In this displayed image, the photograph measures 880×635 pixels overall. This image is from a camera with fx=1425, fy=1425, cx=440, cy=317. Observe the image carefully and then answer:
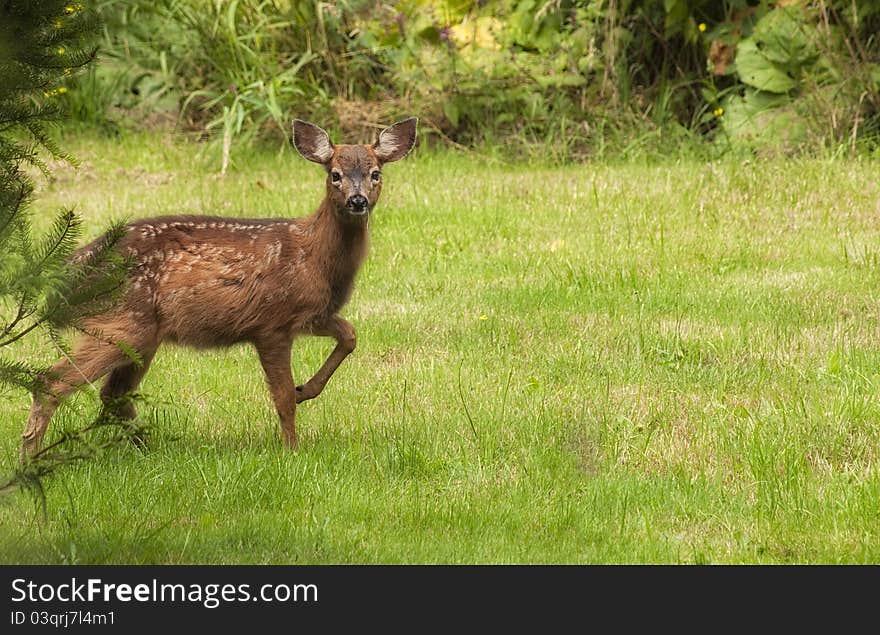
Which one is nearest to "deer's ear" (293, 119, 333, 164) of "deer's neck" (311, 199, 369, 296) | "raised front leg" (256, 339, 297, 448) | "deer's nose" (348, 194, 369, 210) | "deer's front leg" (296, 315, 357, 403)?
"deer's neck" (311, 199, 369, 296)

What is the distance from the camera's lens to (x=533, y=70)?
41.3 ft

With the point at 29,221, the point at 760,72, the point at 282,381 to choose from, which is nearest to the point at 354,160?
the point at 282,381

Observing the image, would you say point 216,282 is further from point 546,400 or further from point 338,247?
point 546,400

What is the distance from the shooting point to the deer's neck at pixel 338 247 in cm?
659

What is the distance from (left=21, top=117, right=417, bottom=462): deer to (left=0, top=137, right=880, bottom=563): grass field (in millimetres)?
280

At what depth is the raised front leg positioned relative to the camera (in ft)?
20.9

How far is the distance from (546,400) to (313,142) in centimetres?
165

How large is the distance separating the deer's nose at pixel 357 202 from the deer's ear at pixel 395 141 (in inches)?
17.8

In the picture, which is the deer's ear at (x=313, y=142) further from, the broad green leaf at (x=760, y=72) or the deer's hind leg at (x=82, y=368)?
the broad green leaf at (x=760, y=72)

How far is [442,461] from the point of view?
605 cm

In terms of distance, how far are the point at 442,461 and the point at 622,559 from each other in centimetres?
122

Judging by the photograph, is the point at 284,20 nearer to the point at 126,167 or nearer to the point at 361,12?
the point at 361,12

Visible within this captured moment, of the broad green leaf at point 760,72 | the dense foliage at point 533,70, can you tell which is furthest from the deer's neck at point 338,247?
the broad green leaf at point 760,72

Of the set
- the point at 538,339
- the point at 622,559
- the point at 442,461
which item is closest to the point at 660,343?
the point at 538,339
